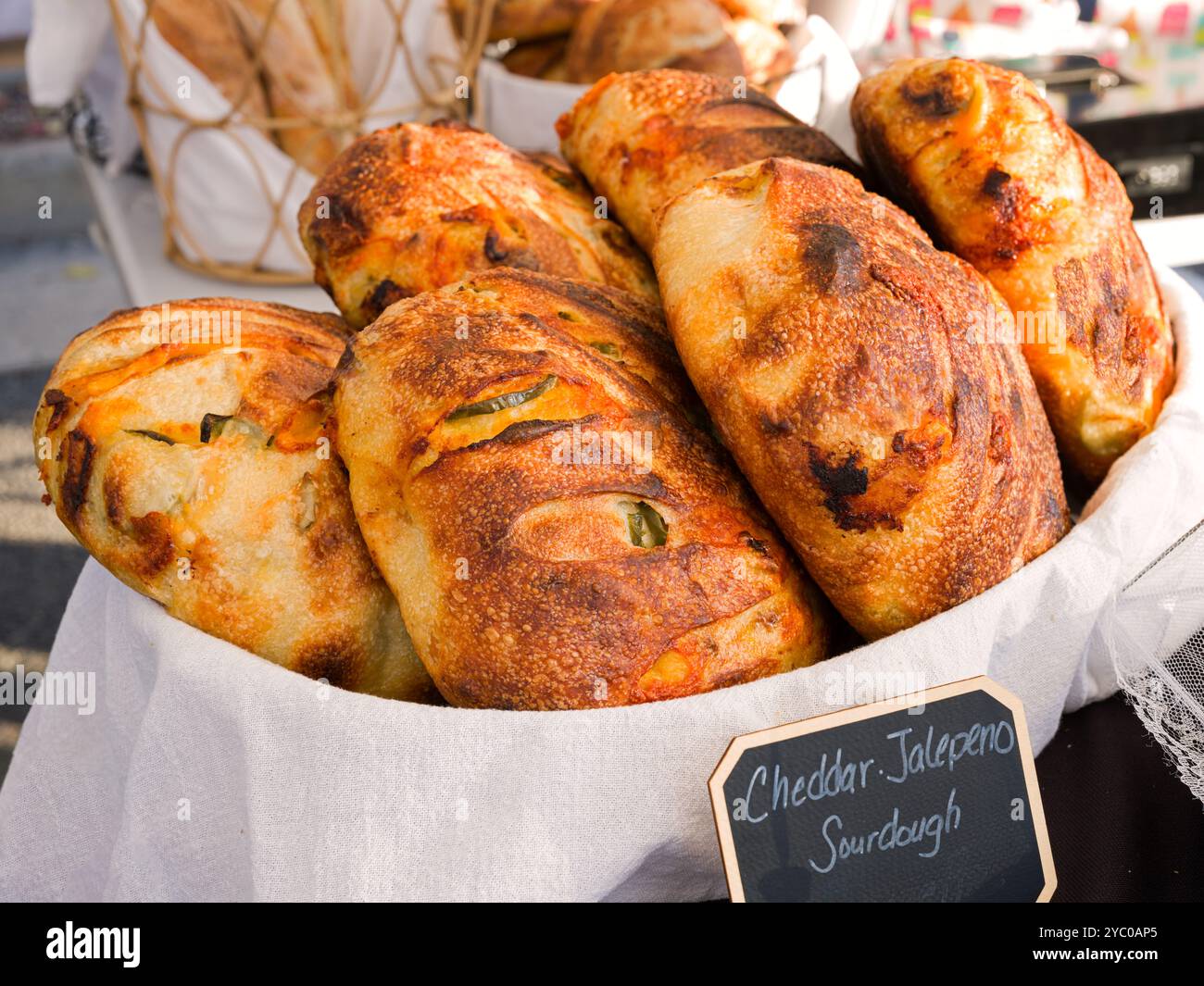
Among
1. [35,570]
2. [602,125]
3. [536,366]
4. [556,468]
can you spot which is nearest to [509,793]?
[556,468]

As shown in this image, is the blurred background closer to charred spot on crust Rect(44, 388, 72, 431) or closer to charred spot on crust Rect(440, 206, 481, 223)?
charred spot on crust Rect(440, 206, 481, 223)

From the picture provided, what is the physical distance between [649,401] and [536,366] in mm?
137

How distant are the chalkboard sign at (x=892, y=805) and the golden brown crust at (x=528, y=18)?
5.97ft

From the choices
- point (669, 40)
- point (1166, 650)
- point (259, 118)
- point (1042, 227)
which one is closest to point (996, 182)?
point (1042, 227)

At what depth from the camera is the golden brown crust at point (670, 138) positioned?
4.70 ft

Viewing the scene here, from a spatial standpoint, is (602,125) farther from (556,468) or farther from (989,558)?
(989,558)

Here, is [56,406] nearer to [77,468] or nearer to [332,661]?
[77,468]

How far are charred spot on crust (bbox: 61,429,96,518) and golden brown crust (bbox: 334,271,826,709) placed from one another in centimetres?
26

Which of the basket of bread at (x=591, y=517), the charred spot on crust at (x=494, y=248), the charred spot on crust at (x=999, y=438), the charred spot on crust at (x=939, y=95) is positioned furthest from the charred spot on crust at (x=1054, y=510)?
the charred spot on crust at (x=494, y=248)

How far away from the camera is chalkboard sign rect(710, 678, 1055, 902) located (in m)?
0.96

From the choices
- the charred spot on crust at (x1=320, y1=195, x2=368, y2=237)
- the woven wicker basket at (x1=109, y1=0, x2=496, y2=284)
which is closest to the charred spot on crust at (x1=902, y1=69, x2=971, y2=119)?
the charred spot on crust at (x1=320, y1=195, x2=368, y2=237)

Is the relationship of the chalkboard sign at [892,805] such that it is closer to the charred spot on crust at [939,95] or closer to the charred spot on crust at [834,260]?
the charred spot on crust at [834,260]

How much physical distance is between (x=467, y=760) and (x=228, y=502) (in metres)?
0.37
